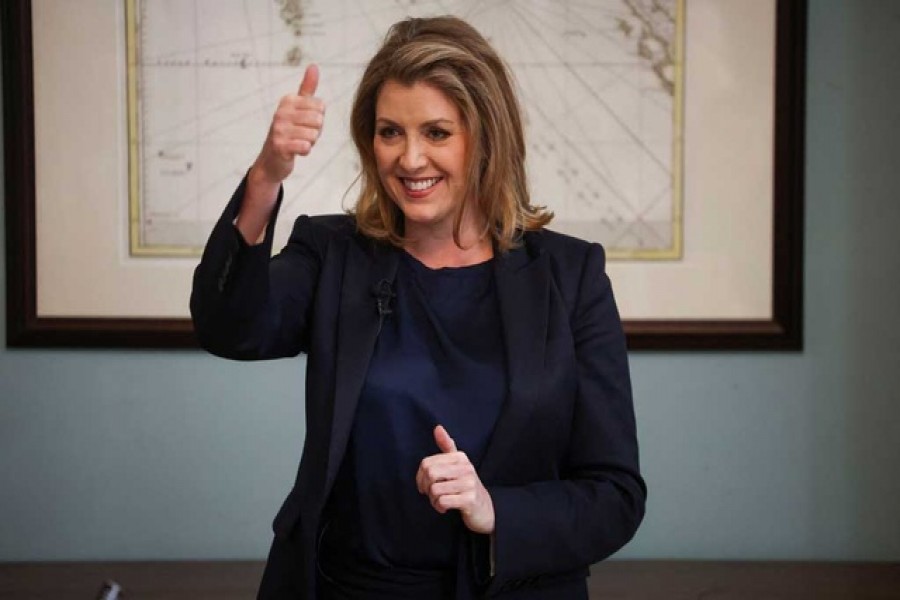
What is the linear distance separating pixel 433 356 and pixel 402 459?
148mm

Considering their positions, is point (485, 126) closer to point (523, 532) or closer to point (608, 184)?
point (523, 532)

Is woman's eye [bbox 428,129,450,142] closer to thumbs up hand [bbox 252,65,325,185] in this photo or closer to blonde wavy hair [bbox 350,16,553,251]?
blonde wavy hair [bbox 350,16,553,251]

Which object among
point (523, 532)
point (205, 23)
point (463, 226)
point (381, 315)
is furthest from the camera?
point (205, 23)

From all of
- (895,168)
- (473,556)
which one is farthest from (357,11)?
(473,556)

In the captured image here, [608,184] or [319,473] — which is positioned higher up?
[608,184]

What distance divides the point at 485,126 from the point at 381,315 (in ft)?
0.98

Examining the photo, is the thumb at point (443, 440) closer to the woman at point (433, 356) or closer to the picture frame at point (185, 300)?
the woman at point (433, 356)

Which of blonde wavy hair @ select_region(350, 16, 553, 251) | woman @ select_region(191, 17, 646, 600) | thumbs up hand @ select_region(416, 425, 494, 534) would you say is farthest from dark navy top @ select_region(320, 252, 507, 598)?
blonde wavy hair @ select_region(350, 16, 553, 251)

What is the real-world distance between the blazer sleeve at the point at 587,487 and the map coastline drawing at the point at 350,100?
0.97 m

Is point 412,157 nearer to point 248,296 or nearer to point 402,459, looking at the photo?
point 248,296

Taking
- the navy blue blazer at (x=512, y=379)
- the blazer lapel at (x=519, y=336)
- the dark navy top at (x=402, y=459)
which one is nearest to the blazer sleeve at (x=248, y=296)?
the navy blue blazer at (x=512, y=379)

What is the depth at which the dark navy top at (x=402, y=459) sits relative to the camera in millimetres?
1491

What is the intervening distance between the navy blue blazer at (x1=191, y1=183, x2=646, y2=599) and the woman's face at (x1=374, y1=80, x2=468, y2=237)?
11 centimetres

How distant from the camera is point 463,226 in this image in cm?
165
